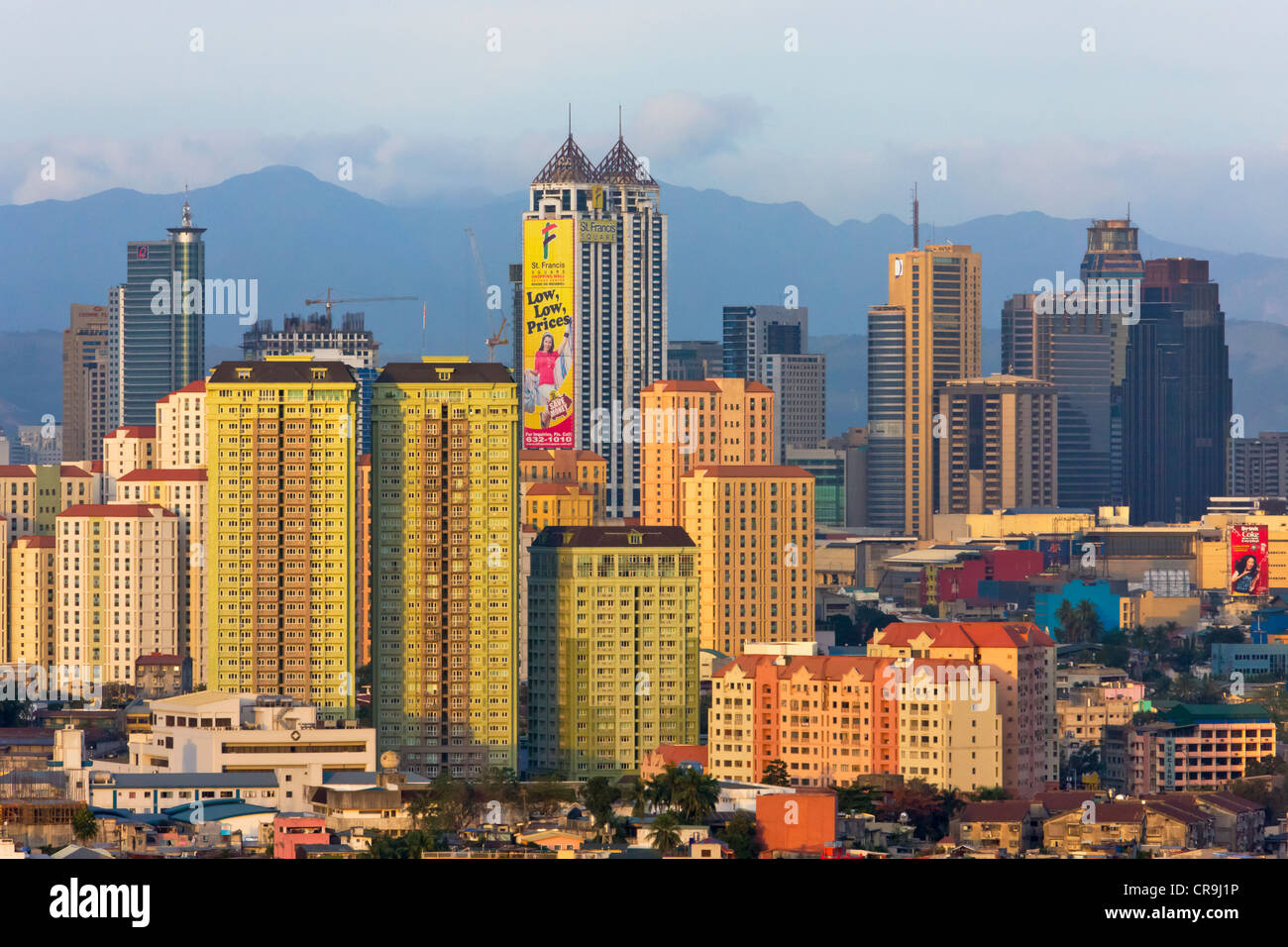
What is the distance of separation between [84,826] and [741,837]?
13495 mm

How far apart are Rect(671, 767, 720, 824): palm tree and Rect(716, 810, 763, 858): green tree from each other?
3.66m

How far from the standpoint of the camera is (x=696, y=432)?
4560 inches

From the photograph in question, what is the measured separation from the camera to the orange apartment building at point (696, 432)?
376ft

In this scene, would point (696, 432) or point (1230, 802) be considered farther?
point (696, 432)

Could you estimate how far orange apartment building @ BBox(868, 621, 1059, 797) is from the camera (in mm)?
73875

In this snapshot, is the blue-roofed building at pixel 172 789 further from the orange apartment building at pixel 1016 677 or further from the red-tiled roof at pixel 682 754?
the orange apartment building at pixel 1016 677

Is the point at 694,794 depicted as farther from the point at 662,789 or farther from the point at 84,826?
the point at 84,826

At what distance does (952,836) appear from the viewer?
61.8m

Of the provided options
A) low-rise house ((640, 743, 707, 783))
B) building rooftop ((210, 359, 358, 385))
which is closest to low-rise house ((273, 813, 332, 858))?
low-rise house ((640, 743, 707, 783))

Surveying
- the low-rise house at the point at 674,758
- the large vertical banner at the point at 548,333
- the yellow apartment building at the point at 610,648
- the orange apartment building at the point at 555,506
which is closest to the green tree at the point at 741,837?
the low-rise house at the point at 674,758

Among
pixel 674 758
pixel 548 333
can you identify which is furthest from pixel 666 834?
pixel 548 333

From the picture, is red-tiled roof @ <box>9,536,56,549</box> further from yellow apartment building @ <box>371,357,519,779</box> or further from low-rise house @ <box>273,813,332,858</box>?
low-rise house @ <box>273,813,332,858</box>

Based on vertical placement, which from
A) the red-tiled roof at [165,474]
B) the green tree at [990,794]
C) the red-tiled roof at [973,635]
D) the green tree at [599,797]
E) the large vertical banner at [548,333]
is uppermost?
the large vertical banner at [548,333]

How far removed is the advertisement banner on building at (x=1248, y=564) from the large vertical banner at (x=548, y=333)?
44.6 meters
